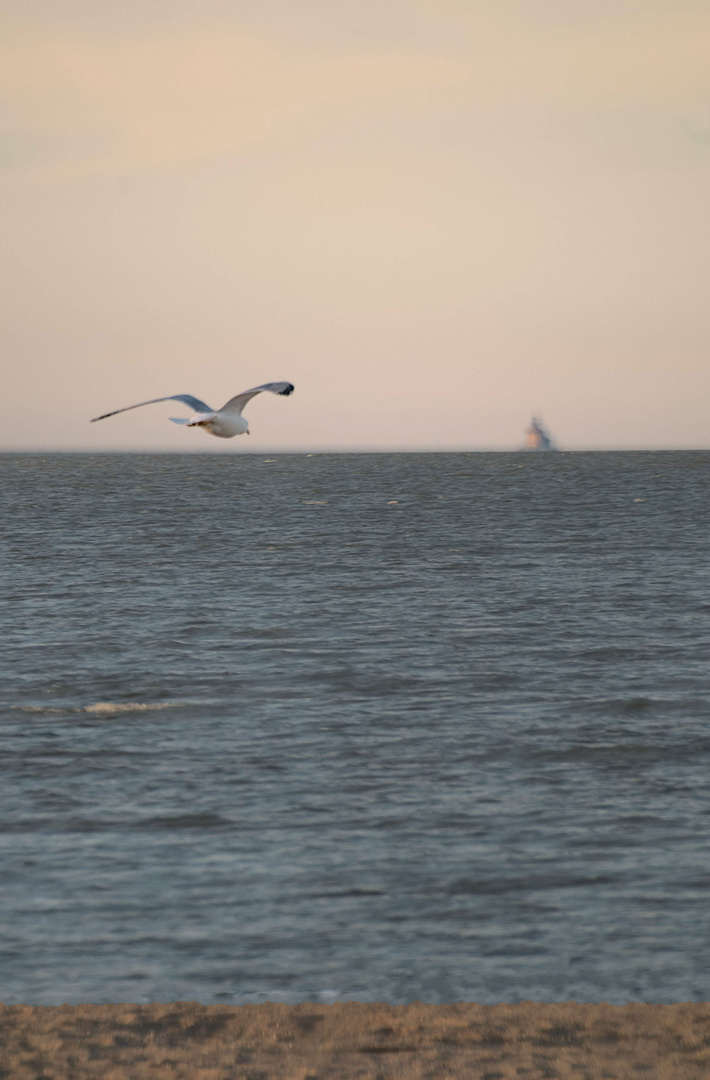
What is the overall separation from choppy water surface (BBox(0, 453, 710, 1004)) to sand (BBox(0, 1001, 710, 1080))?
2.66 feet

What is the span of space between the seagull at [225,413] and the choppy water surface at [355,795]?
5971 millimetres

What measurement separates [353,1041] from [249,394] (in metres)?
16.4

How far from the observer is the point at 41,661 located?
104 ft

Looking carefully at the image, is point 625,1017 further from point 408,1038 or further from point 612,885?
point 612,885

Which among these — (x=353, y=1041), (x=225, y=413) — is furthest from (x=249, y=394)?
(x=353, y=1041)

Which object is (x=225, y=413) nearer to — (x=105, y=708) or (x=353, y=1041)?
(x=105, y=708)

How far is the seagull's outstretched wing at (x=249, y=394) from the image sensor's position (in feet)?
76.1

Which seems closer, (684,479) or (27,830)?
(27,830)

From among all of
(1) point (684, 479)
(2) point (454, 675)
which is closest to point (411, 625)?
(2) point (454, 675)

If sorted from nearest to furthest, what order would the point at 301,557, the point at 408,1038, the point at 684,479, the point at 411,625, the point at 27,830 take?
the point at 408,1038 → the point at 27,830 → the point at 411,625 → the point at 301,557 → the point at 684,479

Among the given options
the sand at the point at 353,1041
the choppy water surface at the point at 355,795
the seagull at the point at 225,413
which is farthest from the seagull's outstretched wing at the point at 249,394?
the sand at the point at 353,1041

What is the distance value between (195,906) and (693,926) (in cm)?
569

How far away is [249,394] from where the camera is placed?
25.0m

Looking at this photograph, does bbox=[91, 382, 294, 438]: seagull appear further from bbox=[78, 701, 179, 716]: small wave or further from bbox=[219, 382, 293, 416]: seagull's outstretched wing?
bbox=[78, 701, 179, 716]: small wave
